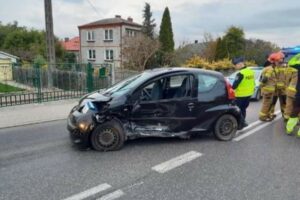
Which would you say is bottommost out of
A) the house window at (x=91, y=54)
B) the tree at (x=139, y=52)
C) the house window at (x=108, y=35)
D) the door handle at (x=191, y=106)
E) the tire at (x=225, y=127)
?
the tire at (x=225, y=127)

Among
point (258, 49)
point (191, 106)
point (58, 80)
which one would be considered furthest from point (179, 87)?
point (258, 49)

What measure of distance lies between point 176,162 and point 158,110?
1.17m

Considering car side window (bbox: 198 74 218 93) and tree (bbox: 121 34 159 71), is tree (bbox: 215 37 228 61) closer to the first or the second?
tree (bbox: 121 34 159 71)

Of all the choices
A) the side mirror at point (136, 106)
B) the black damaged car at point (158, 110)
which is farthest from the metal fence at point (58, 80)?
the side mirror at point (136, 106)

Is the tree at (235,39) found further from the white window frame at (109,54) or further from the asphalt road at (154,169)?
the asphalt road at (154,169)

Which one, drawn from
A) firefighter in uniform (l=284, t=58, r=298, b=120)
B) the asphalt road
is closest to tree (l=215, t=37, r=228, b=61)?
firefighter in uniform (l=284, t=58, r=298, b=120)

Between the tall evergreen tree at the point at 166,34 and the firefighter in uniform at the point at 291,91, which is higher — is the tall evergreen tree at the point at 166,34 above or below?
above

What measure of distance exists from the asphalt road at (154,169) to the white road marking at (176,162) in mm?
15

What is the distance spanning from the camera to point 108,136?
5070 mm

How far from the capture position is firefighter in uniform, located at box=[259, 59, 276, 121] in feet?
24.3

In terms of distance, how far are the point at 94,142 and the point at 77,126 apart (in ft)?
1.37

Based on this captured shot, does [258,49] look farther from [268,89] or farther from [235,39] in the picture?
[268,89]

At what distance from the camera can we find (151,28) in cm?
3722

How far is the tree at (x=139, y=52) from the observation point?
25.3 m
